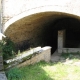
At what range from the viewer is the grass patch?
19.2ft

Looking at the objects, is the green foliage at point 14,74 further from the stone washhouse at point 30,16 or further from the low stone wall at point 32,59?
the stone washhouse at point 30,16

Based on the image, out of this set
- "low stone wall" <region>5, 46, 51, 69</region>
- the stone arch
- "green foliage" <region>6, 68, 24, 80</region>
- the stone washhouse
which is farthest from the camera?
the stone arch

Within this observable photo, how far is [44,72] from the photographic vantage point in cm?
632

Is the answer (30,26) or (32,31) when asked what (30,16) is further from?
(32,31)

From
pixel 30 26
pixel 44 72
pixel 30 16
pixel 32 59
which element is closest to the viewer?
pixel 44 72

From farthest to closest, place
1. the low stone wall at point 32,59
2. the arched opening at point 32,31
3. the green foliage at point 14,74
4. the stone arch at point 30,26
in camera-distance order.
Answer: the arched opening at point 32,31 → the stone arch at point 30,26 → the low stone wall at point 32,59 → the green foliage at point 14,74

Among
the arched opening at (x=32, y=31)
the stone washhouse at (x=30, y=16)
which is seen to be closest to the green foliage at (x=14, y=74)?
the stone washhouse at (x=30, y=16)

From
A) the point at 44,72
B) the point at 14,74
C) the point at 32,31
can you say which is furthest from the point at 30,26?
the point at 14,74

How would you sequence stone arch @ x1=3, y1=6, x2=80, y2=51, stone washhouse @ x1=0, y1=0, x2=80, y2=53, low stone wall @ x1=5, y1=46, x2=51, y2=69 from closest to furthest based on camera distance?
low stone wall @ x1=5, y1=46, x2=51, y2=69 < stone washhouse @ x1=0, y1=0, x2=80, y2=53 < stone arch @ x1=3, y1=6, x2=80, y2=51

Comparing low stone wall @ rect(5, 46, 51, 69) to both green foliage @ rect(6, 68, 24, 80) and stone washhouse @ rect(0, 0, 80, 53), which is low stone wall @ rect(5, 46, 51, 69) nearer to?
green foliage @ rect(6, 68, 24, 80)

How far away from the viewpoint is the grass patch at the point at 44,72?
5.84 meters

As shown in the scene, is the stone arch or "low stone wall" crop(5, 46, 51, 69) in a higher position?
the stone arch

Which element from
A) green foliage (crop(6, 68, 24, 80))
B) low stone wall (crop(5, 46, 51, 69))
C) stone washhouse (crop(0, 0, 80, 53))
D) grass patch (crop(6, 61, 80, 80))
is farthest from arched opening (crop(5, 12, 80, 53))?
green foliage (crop(6, 68, 24, 80))

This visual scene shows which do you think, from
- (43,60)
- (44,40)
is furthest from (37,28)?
(43,60)
